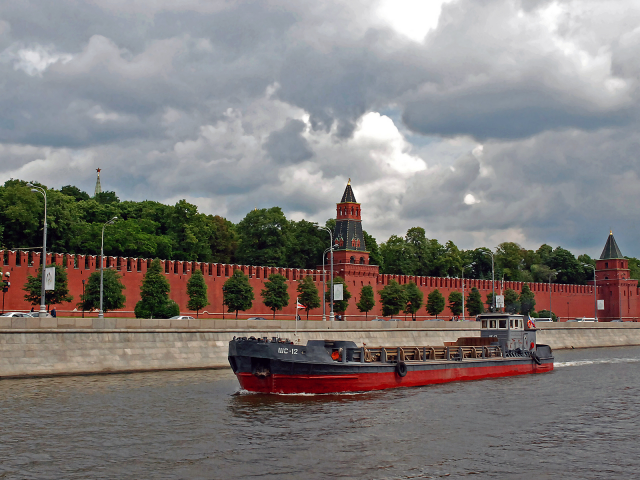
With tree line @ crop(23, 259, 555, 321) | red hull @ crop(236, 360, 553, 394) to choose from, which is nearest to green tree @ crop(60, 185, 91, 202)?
tree line @ crop(23, 259, 555, 321)

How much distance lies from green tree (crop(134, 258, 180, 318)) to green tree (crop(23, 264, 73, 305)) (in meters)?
6.04

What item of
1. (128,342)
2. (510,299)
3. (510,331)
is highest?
(510,299)

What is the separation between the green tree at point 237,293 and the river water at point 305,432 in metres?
33.6

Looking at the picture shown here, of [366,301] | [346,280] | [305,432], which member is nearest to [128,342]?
[305,432]

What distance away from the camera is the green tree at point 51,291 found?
53.4m

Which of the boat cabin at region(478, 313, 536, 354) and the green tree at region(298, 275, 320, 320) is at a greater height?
the green tree at region(298, 275, 320, 320)

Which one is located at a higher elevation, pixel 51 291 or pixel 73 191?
pixel 73 191

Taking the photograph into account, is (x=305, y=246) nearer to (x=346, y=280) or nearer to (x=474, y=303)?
(x=346, y=280)

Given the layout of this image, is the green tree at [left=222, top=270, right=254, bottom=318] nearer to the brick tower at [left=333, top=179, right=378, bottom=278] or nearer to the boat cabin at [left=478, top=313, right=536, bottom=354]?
the brick tower at [left=333, top=179, right=378, bottom=278]

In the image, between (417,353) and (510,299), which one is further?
(510,299)

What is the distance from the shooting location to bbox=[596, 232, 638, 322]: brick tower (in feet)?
361

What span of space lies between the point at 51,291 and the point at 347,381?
30.4 m

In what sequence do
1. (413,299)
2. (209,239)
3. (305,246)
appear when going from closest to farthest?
(413,299) → (209,239) → (305,246)

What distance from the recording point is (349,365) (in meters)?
30.2
